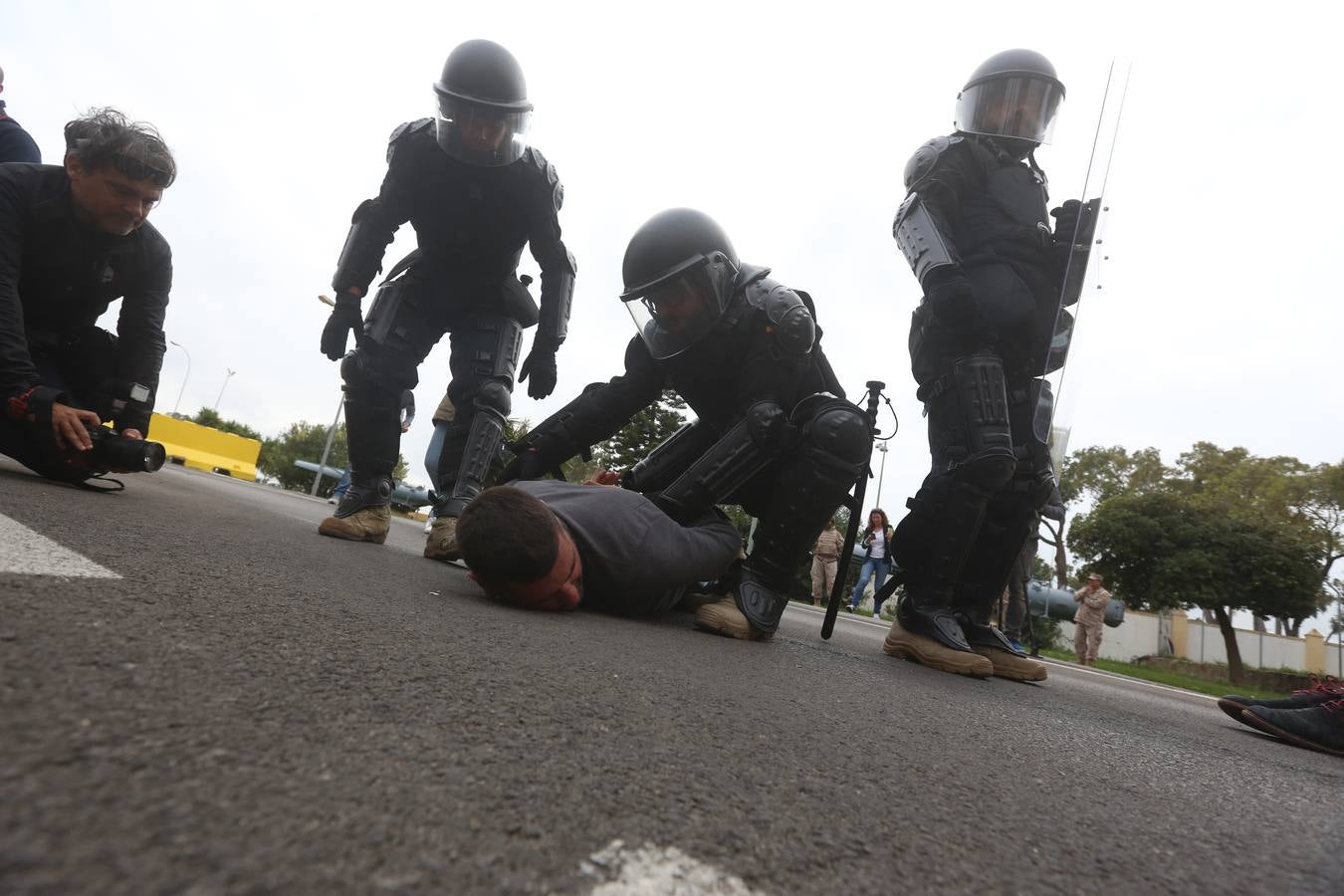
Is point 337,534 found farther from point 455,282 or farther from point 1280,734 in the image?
point 1280,734

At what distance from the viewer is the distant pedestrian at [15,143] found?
152 inches

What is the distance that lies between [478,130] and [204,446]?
15273mm

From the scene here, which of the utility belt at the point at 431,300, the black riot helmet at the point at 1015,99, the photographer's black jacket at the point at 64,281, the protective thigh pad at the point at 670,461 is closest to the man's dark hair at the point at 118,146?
the photographer's black jacket at the point at 64,281

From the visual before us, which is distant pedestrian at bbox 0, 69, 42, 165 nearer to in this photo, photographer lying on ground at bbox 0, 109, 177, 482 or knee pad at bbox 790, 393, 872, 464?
photographer lying on ground at bbox 0, 109, 177, 482

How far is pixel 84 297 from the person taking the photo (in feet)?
10.1

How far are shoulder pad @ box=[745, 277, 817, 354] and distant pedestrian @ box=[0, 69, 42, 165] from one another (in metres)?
3.87

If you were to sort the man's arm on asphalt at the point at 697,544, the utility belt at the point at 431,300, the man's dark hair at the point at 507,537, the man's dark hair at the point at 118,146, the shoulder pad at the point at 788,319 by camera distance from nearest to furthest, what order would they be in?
the man's dark hair at the point at 507,537 < the man's arm on asphalt at the point at 697,544 < the man's dark hair at the point at 118,146 < the shoulder pad at the point at 788,319 < the utility belt at the point at 431,300

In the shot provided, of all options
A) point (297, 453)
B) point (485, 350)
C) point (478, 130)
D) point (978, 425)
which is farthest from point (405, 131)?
point (297, 453)

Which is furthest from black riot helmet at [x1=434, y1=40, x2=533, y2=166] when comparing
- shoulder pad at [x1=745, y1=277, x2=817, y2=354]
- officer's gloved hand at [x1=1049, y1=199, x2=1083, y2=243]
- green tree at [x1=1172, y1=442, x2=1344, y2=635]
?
green tree at [x1=1172, y1=442, x2=1344, y2=635]

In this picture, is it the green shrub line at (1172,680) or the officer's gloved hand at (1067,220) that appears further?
the green shrub line at (1172,680)

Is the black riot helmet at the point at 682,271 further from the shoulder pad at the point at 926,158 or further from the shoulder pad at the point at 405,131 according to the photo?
the shoulder pad at the point at 405,131

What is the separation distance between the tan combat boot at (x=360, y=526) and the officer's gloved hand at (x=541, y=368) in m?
0.97

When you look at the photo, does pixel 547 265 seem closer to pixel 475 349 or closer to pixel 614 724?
pixel 475 349

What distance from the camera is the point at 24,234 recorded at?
9.14 feet
